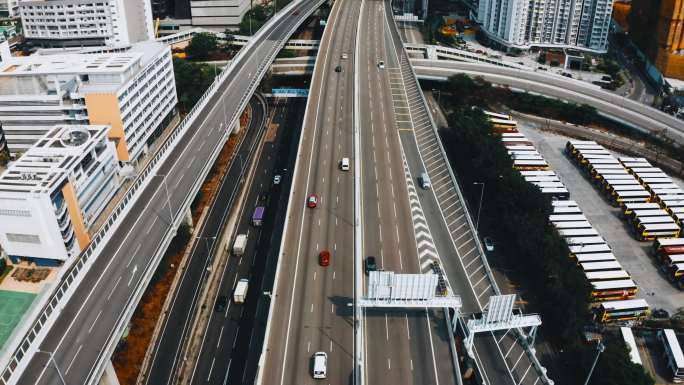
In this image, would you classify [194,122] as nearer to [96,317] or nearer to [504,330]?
[96,317]

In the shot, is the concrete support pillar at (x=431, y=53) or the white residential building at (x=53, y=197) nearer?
the white residential building at (x=53, y=197)

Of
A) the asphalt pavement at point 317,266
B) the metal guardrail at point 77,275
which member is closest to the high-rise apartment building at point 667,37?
the asphalt pavement at point 317,266

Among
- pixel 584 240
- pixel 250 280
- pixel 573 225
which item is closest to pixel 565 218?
pixel 573 225

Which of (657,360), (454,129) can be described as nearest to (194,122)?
(454,129)

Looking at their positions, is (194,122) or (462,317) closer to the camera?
(462,317)

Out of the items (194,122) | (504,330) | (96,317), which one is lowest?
(504,330)

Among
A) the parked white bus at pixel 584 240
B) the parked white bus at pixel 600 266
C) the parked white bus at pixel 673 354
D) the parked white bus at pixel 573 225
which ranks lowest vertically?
the parked white bus at pixel 673 354

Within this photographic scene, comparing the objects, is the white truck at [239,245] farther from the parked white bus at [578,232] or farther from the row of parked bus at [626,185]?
the row of parked bus at [626,185]
